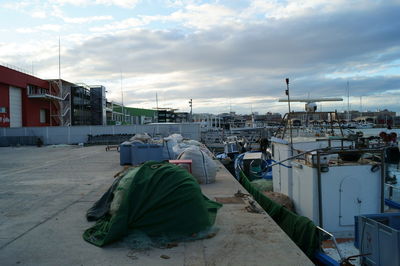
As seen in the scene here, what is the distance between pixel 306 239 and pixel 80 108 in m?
52.8

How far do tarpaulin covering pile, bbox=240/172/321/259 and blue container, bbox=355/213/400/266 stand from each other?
123 centimetres

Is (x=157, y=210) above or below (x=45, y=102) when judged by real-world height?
below

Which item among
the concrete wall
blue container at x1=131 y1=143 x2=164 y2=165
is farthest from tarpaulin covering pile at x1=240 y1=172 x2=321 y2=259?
the concrete wall

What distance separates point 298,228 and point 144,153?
33.4ft

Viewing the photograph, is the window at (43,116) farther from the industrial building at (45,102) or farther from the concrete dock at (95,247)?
A: the concrete dock at (95,247)

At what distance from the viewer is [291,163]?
27.4 feet

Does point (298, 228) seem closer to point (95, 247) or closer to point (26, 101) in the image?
point (95, 247)

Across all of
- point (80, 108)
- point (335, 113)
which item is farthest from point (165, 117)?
point (335, 113)

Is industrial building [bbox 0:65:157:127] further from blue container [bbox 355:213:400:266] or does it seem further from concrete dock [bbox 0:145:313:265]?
blue container [bbox 355:213:400:266]

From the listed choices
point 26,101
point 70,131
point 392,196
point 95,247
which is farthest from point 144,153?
point 26,101

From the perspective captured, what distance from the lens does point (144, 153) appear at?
Answer: 15797 millimetres

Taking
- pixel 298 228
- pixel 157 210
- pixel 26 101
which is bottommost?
pixel 298 228

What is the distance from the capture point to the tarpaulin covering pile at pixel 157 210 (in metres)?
5.48

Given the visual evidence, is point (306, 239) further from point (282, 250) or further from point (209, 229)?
point (209, 229)
